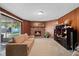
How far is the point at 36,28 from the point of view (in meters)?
8.59

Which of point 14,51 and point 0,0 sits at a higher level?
point 0,0

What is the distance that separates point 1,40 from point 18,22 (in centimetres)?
133

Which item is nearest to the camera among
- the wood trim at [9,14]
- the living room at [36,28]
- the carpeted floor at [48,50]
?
the living room at [36,28]

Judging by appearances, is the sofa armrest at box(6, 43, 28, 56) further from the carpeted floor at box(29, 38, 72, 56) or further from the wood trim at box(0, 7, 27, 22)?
the wood trim at box(0, 7, 27, 22)

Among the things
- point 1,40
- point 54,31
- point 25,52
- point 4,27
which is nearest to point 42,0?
point 25,52

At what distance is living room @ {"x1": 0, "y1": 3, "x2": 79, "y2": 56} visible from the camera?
4.95 m

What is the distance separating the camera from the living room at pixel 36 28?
4.95 meters

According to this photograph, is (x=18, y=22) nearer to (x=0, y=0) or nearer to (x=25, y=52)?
(x=25, y=52)

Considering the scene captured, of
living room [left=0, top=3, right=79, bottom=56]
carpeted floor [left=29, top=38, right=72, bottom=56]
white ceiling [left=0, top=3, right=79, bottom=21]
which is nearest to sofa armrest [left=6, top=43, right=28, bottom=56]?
living room [left=0, top=3, right=79, bottom=56]

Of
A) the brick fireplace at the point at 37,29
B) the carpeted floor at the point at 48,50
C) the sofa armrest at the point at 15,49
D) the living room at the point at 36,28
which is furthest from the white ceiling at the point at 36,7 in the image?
the carpeted floor at the point at 48,50

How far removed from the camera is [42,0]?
113 inches

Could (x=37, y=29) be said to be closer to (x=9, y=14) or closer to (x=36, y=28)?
(x=36, y=28)

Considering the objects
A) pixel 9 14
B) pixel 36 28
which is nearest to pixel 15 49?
pixel 9 14

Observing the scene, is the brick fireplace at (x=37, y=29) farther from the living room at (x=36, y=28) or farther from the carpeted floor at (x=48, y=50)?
the carpeted floor at (x=48, y=50)
